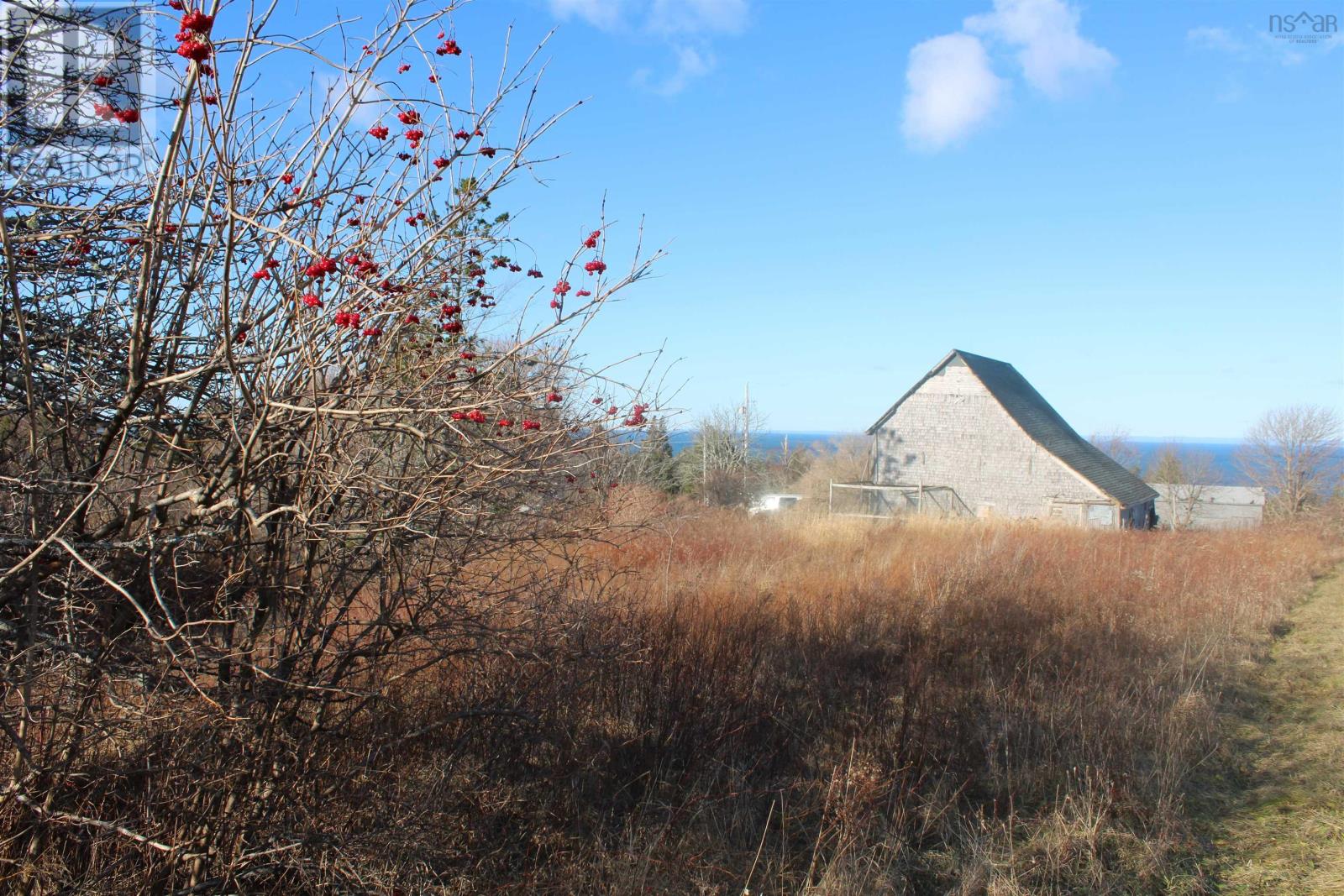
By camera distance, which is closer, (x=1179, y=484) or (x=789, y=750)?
(x=789, y=750)

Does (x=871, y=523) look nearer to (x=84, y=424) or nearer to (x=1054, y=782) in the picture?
(x=1054, y=782)

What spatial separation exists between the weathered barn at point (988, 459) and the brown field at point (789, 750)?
17.5 m

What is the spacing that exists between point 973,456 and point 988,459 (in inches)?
19.4

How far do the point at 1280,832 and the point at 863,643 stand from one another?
3.08 metres

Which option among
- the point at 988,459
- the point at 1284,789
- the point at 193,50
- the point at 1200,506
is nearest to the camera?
the point at 193,50

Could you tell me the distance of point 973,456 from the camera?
26.7m

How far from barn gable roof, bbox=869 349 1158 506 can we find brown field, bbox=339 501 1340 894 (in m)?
18.3

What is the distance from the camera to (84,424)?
278cm

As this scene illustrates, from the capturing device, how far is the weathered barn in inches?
978

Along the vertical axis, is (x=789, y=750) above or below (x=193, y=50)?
below

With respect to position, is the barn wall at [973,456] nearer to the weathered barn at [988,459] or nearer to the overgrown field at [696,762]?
the weathered barn at [988,459]

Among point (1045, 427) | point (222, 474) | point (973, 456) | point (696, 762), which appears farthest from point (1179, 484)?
point (222, 474)

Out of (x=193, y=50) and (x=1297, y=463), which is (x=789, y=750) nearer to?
(x=193, y=50)

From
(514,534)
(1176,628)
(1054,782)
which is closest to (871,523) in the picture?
(1176,628)
